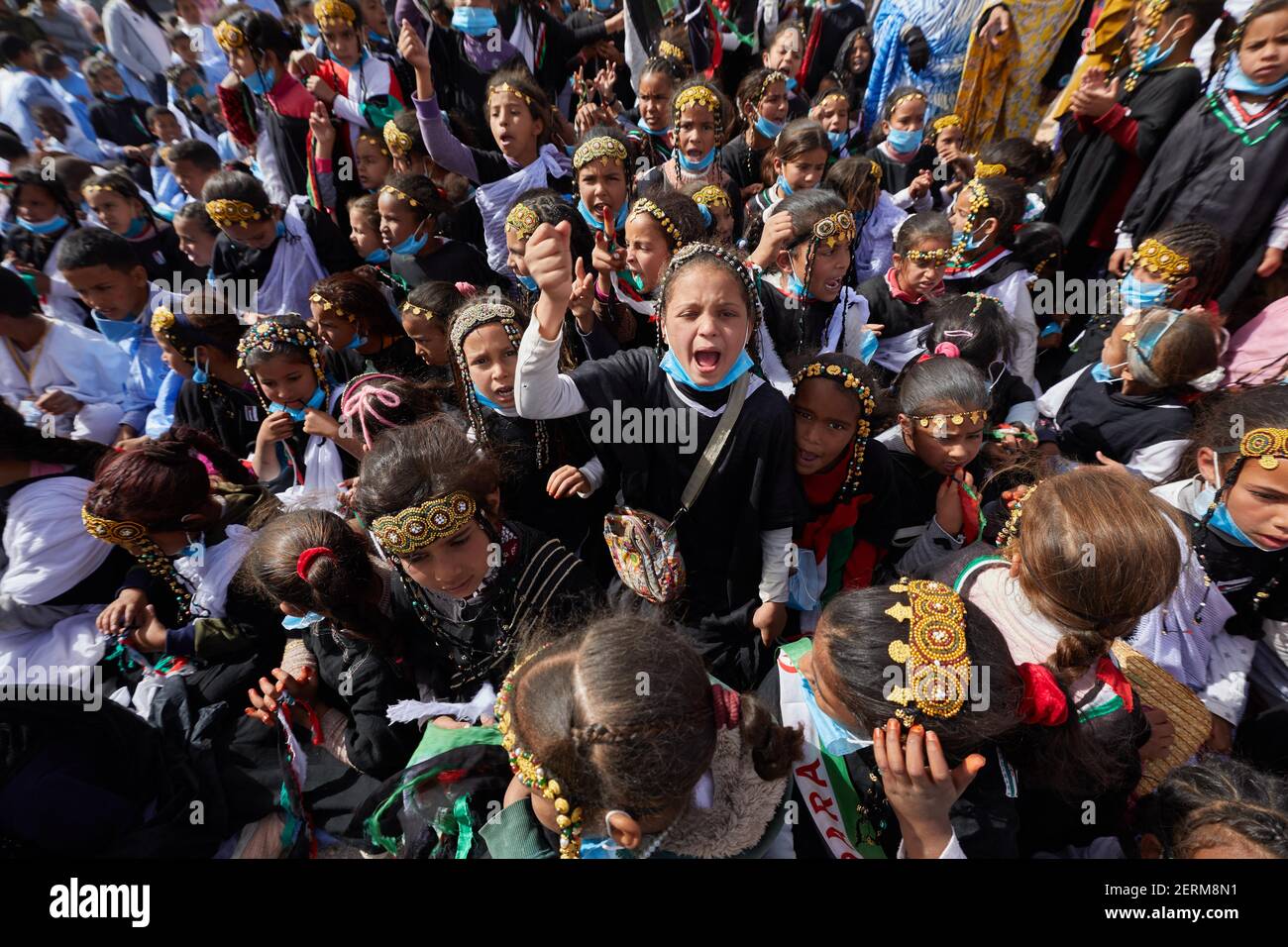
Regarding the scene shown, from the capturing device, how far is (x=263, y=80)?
16.6 feet

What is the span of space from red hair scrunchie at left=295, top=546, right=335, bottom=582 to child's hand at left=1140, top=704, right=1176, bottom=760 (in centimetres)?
276

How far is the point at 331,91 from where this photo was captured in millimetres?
4969

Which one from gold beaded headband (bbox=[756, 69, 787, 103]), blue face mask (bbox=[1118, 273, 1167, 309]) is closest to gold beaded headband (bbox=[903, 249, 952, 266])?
blue face mask (bbox=[1118, 273, 1167, 309])

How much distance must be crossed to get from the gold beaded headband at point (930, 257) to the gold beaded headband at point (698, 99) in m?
1.88

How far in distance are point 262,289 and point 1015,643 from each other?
4.94 metres

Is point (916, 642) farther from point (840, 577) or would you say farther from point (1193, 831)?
point (840, 577)

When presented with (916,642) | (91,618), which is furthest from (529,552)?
(91,618)

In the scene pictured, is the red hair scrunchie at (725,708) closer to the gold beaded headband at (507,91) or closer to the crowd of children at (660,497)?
the crowd of children at (660,497)

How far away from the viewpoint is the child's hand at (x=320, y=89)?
15.8 ft

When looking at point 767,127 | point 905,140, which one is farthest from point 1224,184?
point 767,127

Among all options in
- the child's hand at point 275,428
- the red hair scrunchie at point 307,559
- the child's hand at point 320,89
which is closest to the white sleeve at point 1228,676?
the red hair scrunchie at point 307,559

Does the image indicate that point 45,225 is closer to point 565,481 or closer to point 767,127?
point 565,481

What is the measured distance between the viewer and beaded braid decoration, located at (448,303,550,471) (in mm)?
2504

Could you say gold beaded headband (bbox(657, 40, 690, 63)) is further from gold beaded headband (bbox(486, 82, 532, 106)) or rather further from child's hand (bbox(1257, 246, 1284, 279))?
child's hand (bbox(1257, 246, 1284, 279))
